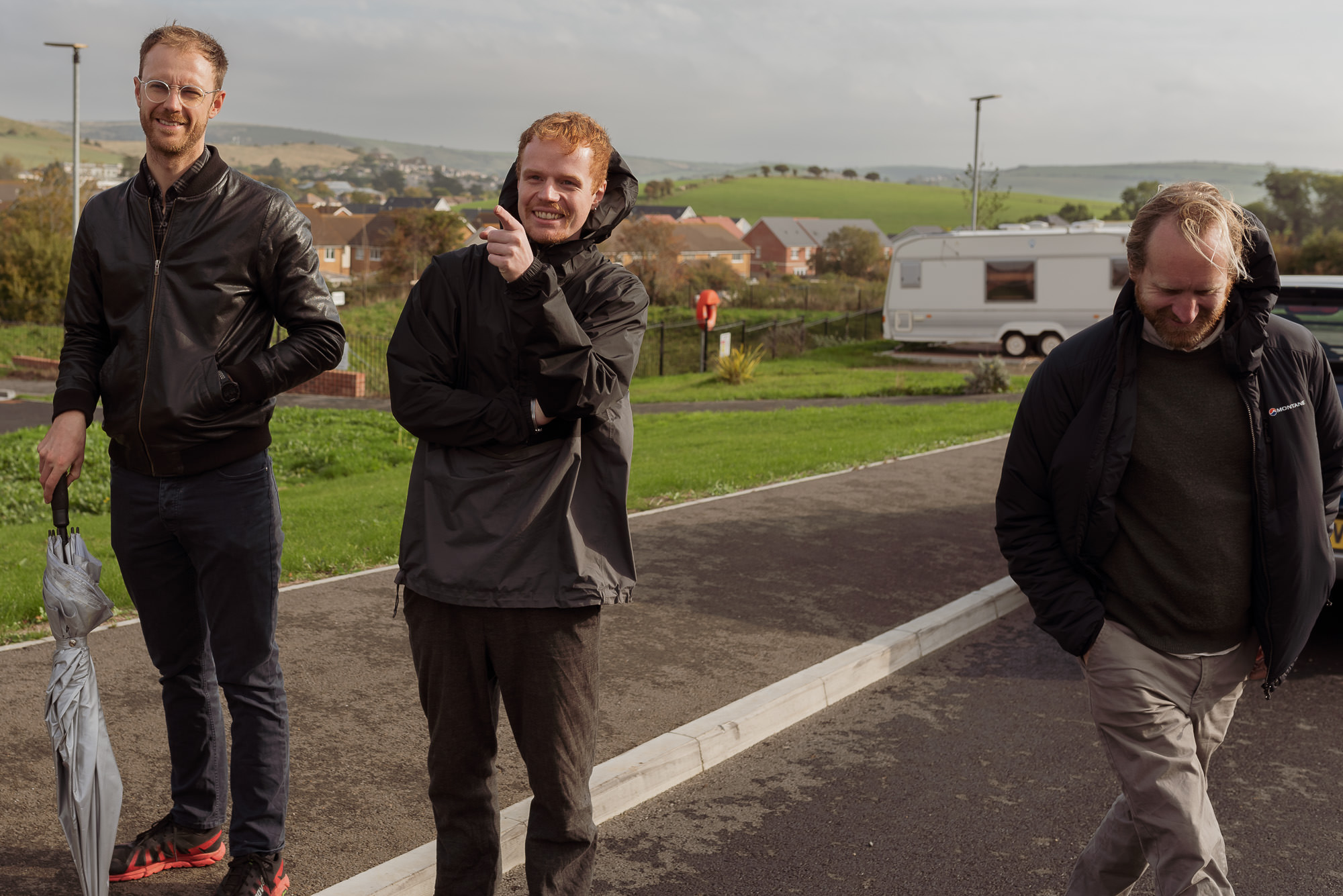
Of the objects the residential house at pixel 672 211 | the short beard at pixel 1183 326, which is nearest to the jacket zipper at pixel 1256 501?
the short beard at pixel 1183 326

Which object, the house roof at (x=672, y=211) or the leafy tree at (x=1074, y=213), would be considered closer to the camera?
the leafy tree at (x=1074, y=213)

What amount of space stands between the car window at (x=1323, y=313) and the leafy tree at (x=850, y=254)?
3346 inches

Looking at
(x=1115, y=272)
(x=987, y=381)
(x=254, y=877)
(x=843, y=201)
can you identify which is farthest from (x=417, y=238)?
(x=843, y=201)

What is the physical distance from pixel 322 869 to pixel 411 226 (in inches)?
2854

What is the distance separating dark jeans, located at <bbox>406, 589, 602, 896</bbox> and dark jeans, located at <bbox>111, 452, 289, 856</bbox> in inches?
24.3

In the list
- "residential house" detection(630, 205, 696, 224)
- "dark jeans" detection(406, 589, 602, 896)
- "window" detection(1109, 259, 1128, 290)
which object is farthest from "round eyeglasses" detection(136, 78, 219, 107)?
"residential house" detection(630, 205, 696, 224)

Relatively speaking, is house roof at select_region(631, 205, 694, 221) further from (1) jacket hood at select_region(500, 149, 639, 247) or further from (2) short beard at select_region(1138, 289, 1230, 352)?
(2) short beard at select_region(1138, 289, 1230, 352)

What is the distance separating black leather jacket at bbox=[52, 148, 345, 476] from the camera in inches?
127

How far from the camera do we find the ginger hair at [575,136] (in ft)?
9.20

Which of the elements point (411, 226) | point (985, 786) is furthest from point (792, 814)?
point (411, 226)

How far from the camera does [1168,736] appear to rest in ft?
9.32

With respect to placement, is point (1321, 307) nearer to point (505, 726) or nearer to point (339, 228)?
point (505, 726)

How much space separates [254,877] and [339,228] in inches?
4474

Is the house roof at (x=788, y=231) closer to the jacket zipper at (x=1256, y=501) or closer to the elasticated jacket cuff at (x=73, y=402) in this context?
the elasticated jacket cuff at (x=73, y=402)
